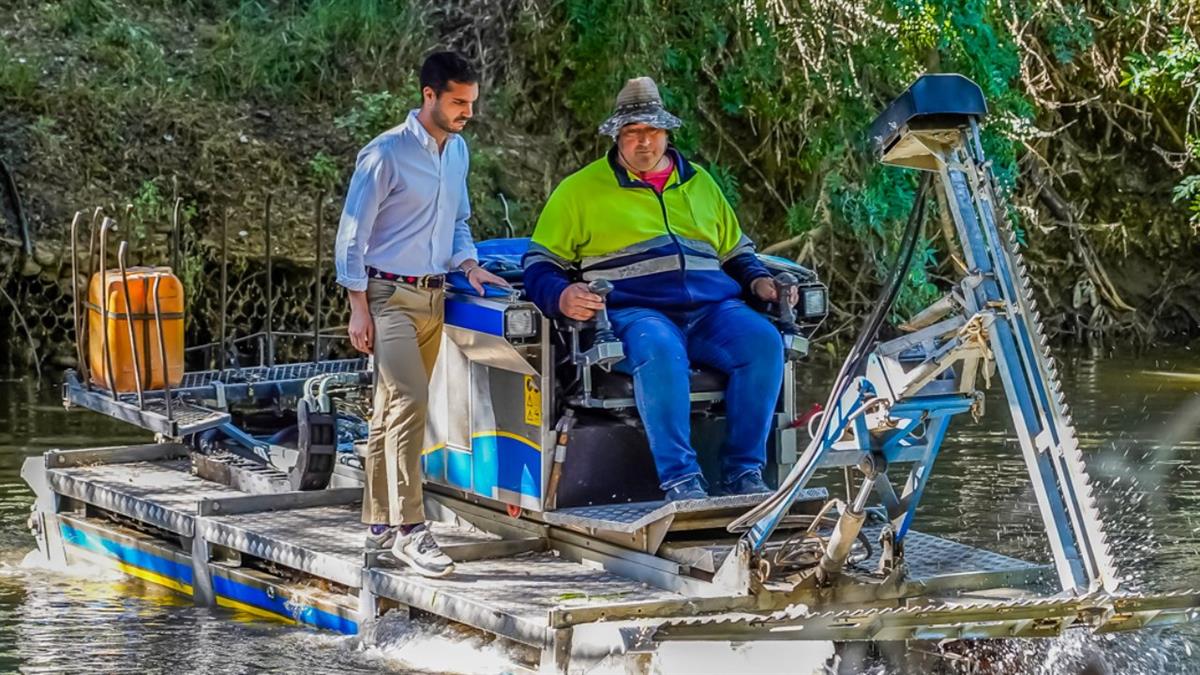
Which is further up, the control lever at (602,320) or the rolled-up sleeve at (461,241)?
the rolled-up sleeve at (461,241)

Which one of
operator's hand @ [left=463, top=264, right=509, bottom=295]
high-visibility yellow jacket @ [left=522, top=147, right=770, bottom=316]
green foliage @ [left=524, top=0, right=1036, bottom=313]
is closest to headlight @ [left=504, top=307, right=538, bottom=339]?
high-visibility yellow jacket @ [left=522, top=147, right=770, bottom=316]

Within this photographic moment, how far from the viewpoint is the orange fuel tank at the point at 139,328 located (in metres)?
9.25

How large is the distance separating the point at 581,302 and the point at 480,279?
0.58 metres

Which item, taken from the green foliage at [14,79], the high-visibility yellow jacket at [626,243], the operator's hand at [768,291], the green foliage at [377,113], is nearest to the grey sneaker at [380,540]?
the high-visibility yellow jacket at [626,243]

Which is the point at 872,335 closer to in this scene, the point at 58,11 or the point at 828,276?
the point at 828,276

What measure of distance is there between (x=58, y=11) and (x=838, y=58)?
6.27m

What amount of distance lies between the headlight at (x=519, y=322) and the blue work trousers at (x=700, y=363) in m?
0.30

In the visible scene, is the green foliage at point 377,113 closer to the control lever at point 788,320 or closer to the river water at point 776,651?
the river water at point 776,651

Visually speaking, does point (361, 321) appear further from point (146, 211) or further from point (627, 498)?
point (146, 211)

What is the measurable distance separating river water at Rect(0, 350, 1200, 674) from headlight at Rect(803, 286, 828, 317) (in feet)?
4.87

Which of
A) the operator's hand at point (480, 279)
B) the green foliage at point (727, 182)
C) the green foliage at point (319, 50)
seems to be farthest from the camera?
the green foliage at point (319, 50)

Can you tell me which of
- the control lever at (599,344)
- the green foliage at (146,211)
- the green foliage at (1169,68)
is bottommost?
the control lever at (599,344)

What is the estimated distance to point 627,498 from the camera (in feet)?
24.3

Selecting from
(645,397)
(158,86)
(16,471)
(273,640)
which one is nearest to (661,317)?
(645,397)
